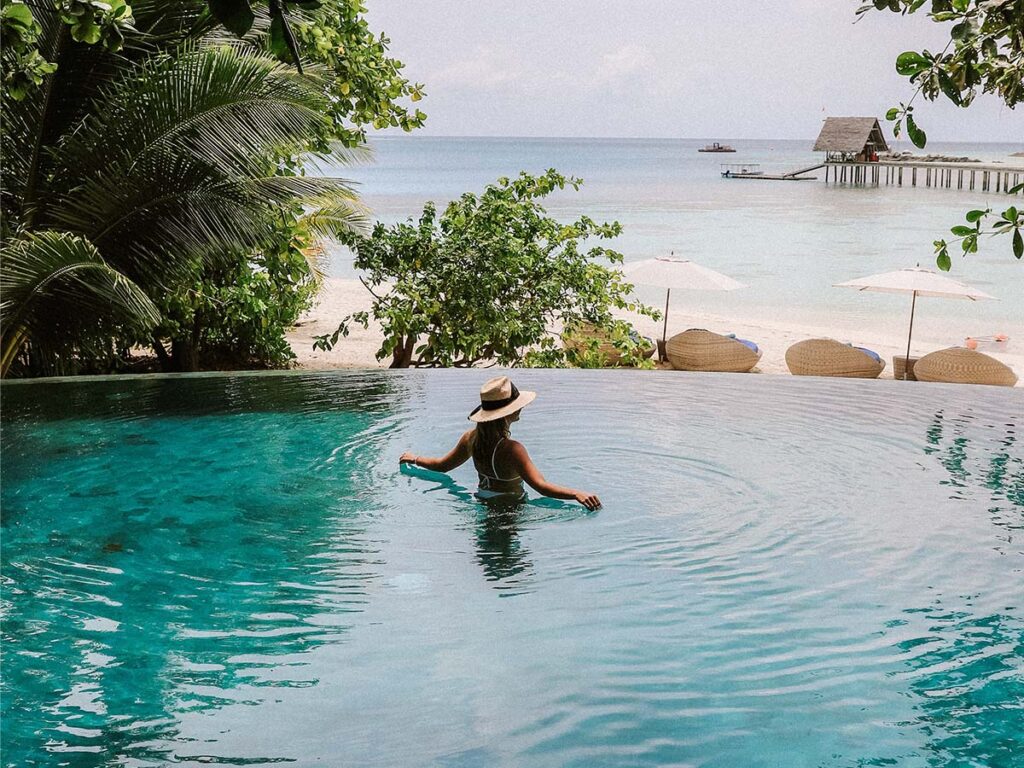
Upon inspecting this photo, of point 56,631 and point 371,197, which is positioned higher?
point 371,197

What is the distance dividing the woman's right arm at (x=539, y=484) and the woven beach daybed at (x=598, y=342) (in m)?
6.14

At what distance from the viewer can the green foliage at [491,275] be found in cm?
1177

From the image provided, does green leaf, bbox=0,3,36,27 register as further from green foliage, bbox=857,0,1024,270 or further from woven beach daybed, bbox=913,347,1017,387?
woven beach daybed, bbox=913,347,1017,387

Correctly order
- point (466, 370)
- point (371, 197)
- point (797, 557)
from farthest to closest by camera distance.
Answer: point (371, 197), point (466, 370), point (797, 557)

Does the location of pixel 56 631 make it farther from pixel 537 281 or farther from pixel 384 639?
pixel 537 281

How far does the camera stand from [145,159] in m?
8.71

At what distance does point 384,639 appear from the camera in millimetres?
4371

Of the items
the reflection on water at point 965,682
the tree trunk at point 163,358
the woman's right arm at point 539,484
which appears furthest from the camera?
→ the tree trunk at point 163,358

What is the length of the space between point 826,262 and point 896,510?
106 feet

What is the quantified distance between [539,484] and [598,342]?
6359mm

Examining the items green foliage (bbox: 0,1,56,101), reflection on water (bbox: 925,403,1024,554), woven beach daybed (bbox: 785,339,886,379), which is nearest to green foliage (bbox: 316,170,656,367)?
woven beach daybed (bbox: 785,339,886,379)

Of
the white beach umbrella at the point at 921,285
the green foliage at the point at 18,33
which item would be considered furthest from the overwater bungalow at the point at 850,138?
the green foliage at the point at 18,33

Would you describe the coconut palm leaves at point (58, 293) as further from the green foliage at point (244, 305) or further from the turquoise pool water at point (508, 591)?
the green foliage at point (244, 305)

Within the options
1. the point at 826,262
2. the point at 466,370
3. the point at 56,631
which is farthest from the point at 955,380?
the point at 826,262
